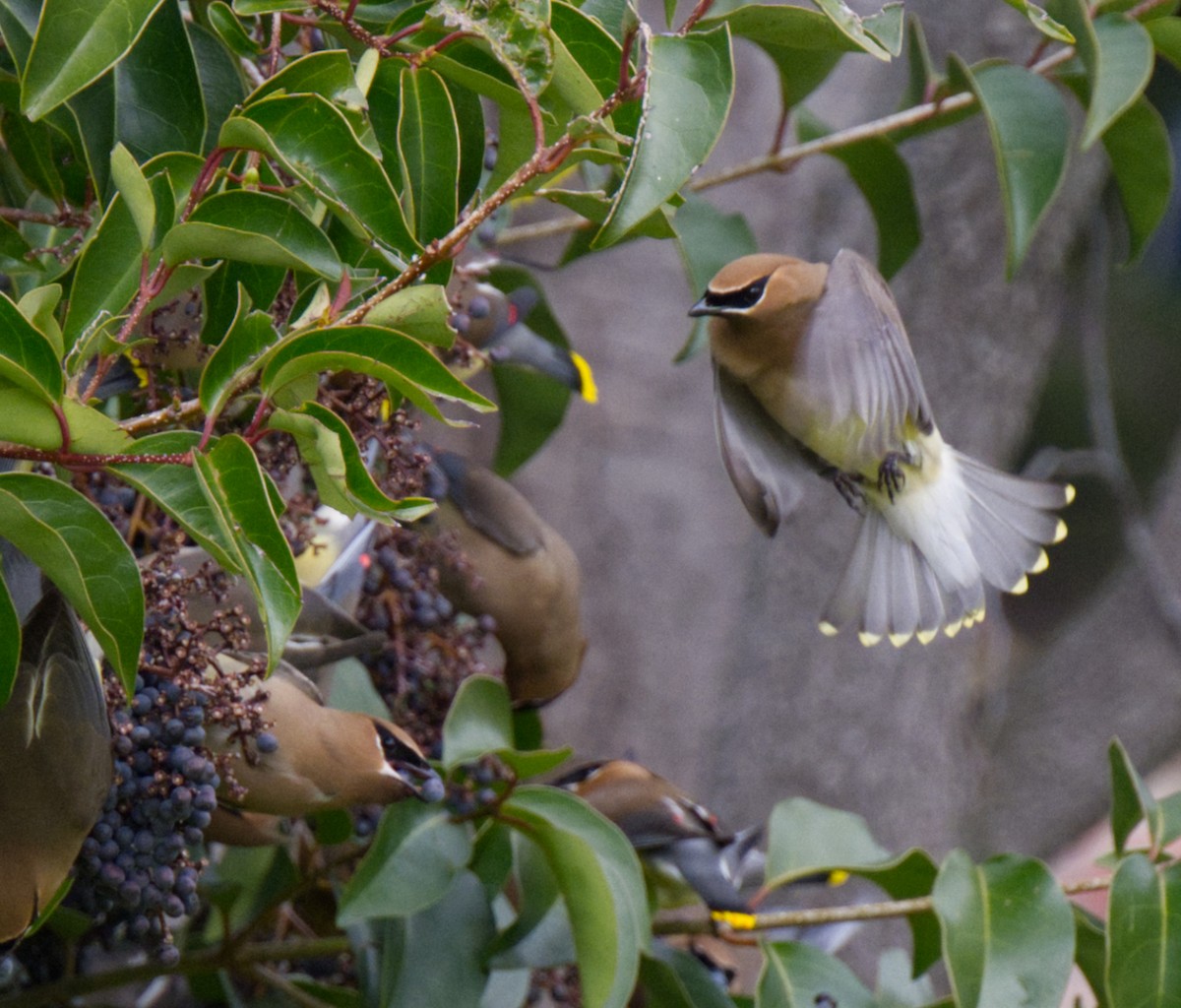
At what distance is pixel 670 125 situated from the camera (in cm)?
88

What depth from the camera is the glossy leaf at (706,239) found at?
1480 mm

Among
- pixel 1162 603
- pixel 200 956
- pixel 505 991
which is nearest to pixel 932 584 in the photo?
pixel 505 991

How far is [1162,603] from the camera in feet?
8.41

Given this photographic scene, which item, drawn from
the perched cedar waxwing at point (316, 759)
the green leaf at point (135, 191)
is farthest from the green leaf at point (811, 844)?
the green leaf at point (135, 191)

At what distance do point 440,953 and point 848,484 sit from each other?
56 centimetres

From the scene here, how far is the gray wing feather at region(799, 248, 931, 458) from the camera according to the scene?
1278mm

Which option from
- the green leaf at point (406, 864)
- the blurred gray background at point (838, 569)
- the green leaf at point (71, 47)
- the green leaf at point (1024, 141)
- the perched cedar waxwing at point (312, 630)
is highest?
the green leaf at point (71, 47)

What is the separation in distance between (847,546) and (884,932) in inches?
22.5

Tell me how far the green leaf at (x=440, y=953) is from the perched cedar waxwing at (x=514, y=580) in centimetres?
40

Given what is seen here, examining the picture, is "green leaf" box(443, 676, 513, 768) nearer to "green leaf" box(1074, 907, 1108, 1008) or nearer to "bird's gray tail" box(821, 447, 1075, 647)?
"bird's gray tail" box(821, 447, 1075, 647)

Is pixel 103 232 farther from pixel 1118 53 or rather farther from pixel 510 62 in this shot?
pixel 1118 53

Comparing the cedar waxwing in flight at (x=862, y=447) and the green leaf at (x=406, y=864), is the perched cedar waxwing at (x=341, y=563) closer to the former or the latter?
the green leaf at (x=406, y=864)

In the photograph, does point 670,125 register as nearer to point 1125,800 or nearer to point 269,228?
point 269,228

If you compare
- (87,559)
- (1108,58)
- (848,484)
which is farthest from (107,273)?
(1108,58)
